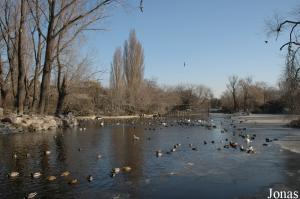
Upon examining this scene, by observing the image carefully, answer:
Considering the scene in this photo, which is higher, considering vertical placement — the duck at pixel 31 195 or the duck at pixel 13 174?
the duck at pixel 13 174

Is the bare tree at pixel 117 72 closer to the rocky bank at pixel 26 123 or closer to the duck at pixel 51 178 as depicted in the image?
the rocky bank at pixel 26 123

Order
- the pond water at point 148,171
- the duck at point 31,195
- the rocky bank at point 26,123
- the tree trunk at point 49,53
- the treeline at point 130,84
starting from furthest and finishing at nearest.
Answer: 1. the treeline at point 130,84
2. the tree trunk at point 49,53
3. the rocky bank at point 26,123
4. the pond water at point 148,171
5. the duck at point 31,195

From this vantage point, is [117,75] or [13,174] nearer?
[13,174]

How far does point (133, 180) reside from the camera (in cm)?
1033

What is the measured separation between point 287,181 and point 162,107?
67.5 m

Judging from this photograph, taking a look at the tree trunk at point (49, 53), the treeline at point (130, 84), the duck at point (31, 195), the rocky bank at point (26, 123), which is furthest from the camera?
the treeline at point (130, 84)

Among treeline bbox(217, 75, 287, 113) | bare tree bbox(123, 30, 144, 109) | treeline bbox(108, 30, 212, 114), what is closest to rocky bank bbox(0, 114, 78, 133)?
treeline bbox(108, 30, 212, 114)

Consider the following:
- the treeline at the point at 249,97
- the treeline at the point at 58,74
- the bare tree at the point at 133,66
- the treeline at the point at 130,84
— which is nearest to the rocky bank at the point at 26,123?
the treeline at the point at 58,74

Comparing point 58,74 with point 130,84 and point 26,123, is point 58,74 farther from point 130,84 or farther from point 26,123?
point 130,84

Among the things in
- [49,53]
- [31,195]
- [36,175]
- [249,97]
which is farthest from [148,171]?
[249,97]

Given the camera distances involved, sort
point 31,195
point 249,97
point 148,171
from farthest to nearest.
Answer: point 249,97 → point 148,171 → point 31,195

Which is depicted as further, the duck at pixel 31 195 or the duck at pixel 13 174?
the duck at pixel 13 174

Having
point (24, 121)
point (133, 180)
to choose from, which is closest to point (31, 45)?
point (24, 121)

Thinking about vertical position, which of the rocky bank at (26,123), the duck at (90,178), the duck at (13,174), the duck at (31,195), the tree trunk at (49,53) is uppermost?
the tree trunk at (49,53)
